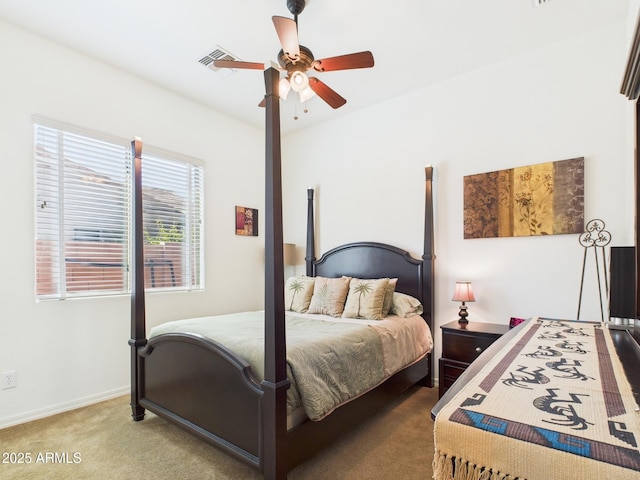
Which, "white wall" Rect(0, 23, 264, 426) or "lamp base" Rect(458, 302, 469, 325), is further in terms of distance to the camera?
"lamp base" Rect(458, 302, 469, 325)

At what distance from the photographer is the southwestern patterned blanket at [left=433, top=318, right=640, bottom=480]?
603 millimetres

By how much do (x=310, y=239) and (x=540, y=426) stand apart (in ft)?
12.1

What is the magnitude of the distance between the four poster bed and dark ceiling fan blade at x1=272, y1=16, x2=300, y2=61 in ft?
1.30

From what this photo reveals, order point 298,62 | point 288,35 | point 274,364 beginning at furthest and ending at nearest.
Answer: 1. point 298,62
2. point 288,35
3. point 274,364

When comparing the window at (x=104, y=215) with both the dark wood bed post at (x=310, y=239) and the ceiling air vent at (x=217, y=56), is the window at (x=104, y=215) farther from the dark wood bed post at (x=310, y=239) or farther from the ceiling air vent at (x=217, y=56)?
the dark wood bed post at (x=310, y=239)

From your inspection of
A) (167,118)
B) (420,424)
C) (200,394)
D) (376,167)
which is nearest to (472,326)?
(420,424)

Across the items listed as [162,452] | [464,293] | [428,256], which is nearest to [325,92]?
[428,256]

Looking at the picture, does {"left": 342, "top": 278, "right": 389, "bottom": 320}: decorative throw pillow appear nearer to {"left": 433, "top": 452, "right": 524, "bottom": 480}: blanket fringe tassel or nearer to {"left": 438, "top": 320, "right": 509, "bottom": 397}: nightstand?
{"left": 438, "top": 320, "right": 509, "bottom": 397}: nightstand

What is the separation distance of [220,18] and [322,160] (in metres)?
2.10

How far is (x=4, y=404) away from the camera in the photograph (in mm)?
2492

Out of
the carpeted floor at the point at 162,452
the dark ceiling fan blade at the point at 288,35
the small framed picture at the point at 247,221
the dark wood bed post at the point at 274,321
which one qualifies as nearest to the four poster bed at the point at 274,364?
the dark wood bed post at the point at 274,321

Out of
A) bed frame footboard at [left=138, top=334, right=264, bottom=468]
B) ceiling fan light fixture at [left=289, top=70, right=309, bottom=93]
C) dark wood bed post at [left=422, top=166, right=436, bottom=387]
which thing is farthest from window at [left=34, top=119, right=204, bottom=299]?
dark wood bed post at [left=422, top=166, right=436, bottom=387]

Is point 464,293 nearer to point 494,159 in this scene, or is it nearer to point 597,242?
point 597,242

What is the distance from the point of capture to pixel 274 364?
1.68 m
